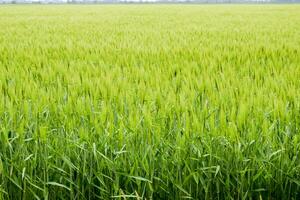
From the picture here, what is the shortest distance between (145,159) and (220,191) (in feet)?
1.05

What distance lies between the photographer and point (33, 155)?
160 cm

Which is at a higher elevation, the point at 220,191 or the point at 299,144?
the point at 299,144

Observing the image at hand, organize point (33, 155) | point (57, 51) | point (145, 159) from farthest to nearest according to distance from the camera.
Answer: point (57, 51) → point (33, 155) → point (145, 159)

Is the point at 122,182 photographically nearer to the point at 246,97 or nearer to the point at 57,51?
the point at 246,97

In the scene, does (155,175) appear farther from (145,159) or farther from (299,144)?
(299,144)

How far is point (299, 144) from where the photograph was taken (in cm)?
162

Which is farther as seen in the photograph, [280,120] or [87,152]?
[280,120]

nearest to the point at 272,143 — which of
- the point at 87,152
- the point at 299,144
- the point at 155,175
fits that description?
the point at 299,144

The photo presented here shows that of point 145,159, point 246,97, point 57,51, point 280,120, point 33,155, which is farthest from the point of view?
point 57,51

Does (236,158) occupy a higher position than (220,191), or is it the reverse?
(236,158)

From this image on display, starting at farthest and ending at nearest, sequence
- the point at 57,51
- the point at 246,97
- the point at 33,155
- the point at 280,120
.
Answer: the point at 57,51 < the point at 246,97 < the point at 280,120 < the point at 33,155

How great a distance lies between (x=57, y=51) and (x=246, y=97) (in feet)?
11.0

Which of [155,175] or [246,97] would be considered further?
[246,97]

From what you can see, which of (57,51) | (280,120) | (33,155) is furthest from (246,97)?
(57,51)
